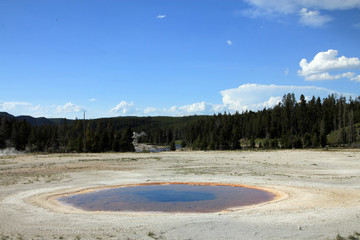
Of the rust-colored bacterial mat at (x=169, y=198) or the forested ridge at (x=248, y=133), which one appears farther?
the forested ridge at (x=248, y=133)

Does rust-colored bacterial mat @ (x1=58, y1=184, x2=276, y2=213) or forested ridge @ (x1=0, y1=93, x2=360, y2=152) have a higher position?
forested ridge @ (x1=0, y1=93, x2=360, y2=152)

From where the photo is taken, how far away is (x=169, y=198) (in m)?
19.1

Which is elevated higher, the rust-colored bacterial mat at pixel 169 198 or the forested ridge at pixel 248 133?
the forested ridge at pixel 248 133

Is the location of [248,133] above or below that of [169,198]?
above

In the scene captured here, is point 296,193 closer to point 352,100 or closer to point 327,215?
point 327,215

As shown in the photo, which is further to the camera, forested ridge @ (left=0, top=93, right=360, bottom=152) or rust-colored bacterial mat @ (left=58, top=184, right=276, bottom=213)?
forested ridge @ (left=0, top=93, right=360, bottom=152)

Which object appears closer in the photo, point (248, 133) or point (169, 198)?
point (169, 198)

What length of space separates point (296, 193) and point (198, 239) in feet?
37.7

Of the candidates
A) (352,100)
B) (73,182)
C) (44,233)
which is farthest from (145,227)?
(352,100)

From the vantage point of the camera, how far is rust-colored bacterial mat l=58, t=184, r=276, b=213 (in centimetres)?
1639

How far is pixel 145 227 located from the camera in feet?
36.5

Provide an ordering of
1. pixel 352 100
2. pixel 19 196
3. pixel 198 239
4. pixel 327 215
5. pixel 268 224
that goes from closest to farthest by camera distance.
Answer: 1. pixel 198 239
2. pixel 268 224
3. pixel 327 215
4. pixel 19 196
5. pixel 352 100

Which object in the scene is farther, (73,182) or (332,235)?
(73,182)

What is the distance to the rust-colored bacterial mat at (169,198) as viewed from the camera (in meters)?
16.4
